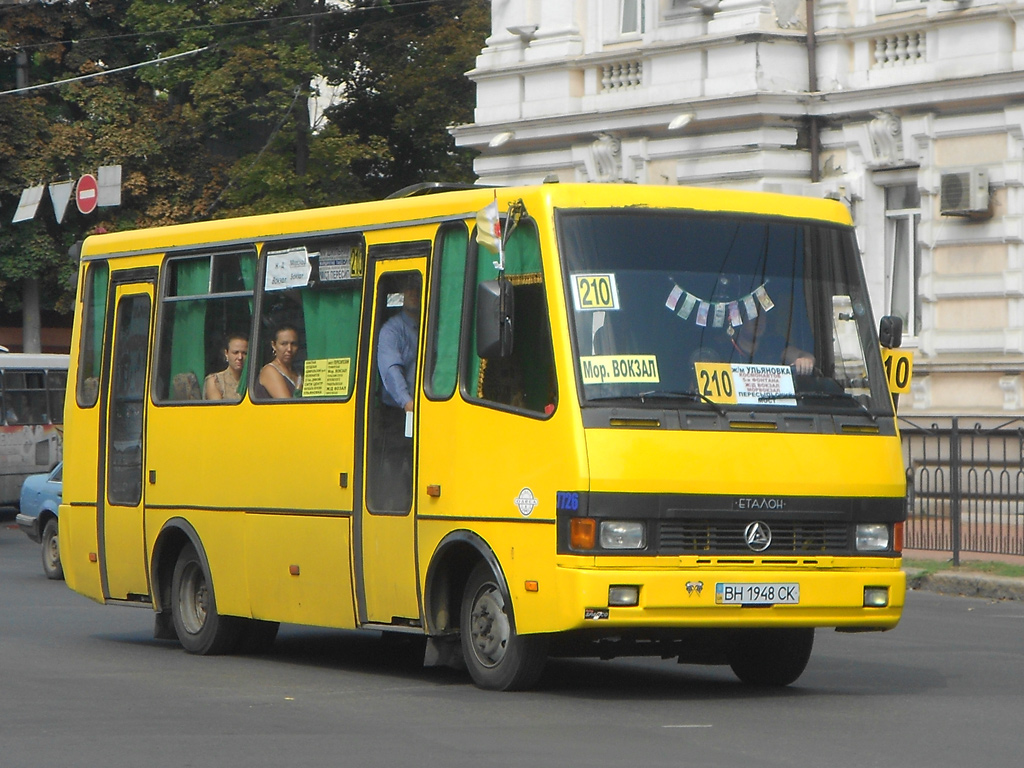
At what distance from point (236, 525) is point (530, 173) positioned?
1747 centimetres

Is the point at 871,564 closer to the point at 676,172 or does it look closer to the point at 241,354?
the point at 241,354

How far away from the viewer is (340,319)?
12.2m

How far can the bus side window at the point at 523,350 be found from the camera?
34.3 feet

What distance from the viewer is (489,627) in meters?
10.9

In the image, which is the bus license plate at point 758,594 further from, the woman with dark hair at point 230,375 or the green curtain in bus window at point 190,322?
the green curtain in bus window at point 190,322

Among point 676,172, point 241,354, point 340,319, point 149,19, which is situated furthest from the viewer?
point 149,19

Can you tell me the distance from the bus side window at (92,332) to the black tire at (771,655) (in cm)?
532

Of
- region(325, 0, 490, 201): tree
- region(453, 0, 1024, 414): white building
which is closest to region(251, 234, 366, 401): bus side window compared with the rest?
region(453, 0, 1024, 414): white building

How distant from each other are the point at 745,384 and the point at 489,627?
73.7 inches

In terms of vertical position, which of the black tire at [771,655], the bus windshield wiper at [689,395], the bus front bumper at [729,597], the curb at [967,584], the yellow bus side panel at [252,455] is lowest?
the black tire at [771,655]

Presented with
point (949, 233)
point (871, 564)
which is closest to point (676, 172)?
point (949, 233)

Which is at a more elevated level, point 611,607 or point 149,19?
point 149,19

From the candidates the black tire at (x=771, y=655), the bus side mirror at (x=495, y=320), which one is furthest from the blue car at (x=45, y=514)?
the bus side mirror at (x=495, y=320)

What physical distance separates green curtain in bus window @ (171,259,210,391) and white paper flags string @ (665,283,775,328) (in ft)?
13.2
